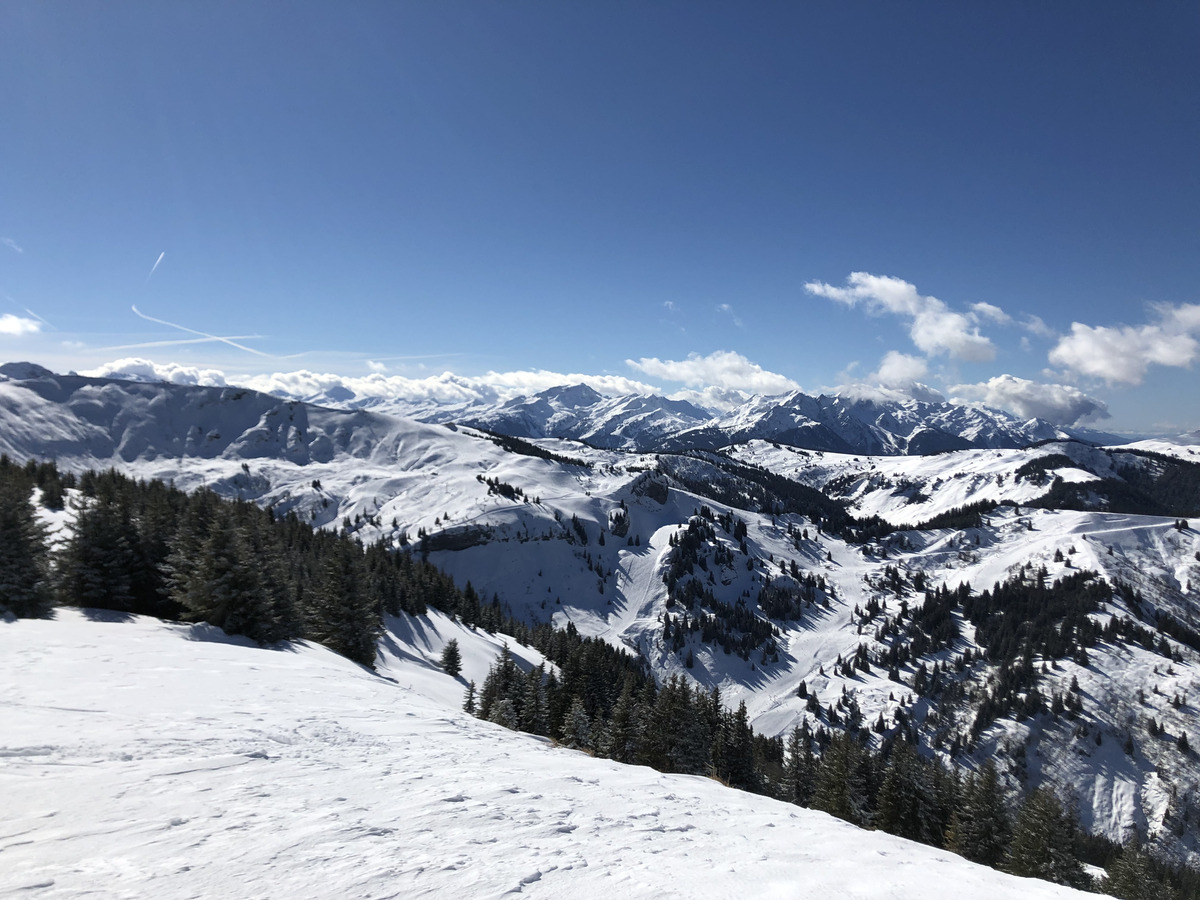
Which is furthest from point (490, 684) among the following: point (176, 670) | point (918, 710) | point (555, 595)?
point (918, 710)

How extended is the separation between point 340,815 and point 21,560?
86.3 ft

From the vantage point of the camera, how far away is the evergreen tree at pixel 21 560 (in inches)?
871

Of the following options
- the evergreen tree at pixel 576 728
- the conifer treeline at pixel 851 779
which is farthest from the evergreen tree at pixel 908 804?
the evergreen tree at pixel 576 728

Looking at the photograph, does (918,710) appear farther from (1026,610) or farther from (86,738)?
(86,738)

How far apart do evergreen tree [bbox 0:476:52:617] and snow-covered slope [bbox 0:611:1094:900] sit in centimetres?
808

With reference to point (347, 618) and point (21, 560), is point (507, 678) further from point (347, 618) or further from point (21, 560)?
point (21, 560)

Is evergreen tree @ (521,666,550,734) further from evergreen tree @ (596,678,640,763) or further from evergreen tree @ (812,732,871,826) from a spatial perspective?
evergreen tree @ (812,732,871,826)

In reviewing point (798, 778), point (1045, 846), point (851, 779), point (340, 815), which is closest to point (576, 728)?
point (851, 779)

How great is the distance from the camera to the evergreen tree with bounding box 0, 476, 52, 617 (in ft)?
72.6

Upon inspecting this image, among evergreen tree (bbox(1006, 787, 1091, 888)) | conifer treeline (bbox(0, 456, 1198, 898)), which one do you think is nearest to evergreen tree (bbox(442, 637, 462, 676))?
conifer treeline (bbox(0, 456, 1198, 898))

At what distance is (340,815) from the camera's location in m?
7.84

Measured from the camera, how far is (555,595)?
19088 centimetres

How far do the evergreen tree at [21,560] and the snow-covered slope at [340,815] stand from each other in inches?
318

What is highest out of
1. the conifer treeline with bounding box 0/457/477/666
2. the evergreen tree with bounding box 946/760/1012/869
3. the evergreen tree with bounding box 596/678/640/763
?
the conifer treeline with bounding box 0/457/477/666
